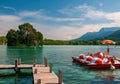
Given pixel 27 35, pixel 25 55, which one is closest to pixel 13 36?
pixel 27 35

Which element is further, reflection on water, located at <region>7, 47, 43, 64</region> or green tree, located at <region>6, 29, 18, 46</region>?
green tree, located at <region>6, 29, 18, 46</region>

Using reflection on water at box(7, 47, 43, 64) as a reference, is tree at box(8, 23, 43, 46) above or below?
above

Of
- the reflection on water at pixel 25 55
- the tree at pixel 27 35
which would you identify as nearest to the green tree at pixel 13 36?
the tree at pixel 27 35

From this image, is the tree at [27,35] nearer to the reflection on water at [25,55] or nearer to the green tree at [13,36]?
the green tree at [13,36]

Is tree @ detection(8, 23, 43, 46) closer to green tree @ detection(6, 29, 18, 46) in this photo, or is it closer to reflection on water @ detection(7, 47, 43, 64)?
green tree @ detection(6, 29, 18, 46)

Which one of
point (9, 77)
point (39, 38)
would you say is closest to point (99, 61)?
point (9, 77)

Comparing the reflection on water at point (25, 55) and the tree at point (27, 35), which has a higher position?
the tree at point (27, 35)

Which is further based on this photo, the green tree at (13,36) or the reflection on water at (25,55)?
the green tree at (13,36)

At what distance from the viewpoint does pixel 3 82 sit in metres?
30.8

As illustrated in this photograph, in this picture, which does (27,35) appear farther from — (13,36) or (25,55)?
(25,55)

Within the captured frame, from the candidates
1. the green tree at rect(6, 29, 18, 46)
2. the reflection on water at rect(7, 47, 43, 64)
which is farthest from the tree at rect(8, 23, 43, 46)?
the reflection on water at rect(7, 47, 43, 64)

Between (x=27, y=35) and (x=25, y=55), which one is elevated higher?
(x=27, y=35)

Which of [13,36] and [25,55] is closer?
[25,55]

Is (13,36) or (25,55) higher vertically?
(13,36)
